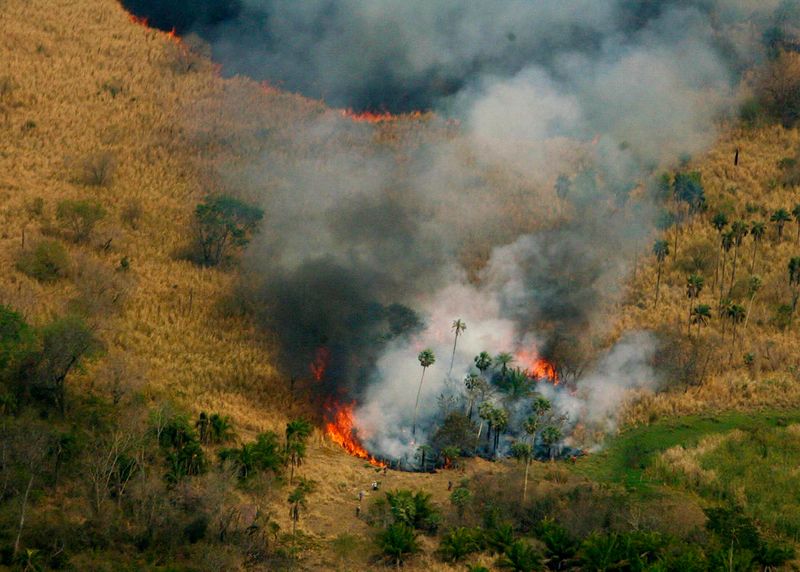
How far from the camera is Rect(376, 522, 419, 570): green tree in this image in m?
80.5

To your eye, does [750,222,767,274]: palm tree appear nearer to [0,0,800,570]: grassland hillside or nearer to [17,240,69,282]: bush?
[0,0,800,570]: grassland hillside

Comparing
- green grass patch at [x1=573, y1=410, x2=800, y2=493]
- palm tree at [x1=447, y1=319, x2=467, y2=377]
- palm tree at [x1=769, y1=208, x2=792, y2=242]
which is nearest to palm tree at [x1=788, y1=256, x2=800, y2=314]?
palm tree at [x1=769, y1=208, x2=792, y2=242]

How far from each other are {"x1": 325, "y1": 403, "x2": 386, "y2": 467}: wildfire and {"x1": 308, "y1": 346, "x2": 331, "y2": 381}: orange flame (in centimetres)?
532

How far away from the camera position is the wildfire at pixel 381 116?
182625 millimetres

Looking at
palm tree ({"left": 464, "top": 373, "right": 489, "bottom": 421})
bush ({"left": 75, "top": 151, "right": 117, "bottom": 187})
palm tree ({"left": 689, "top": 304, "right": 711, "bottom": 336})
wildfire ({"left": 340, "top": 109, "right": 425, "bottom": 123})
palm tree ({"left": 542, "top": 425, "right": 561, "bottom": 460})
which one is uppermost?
wildfire ({"left": 340, "top": 109, "right": 425, "bottom": 123})

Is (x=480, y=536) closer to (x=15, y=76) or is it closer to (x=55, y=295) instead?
(x=55, y=295)

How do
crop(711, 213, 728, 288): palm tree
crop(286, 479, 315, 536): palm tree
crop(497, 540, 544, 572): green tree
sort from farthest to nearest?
crop(711, 213, 728, 288): palm tree
crop(286, 479, 315, 536): palm tree
crop(497, 540, 544, 572): green tree

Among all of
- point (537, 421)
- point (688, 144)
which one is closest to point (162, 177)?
point (537, 421)

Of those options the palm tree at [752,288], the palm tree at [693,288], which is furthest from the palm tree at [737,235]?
the palm tree at [693,288]

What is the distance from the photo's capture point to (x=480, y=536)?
82.4 meters

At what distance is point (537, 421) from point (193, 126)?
97.0 metres

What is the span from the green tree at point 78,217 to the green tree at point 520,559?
77.7 metres

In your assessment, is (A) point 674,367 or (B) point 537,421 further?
(A) point 674,367

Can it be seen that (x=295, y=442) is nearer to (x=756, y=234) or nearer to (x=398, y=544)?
(x=398, y=544)
